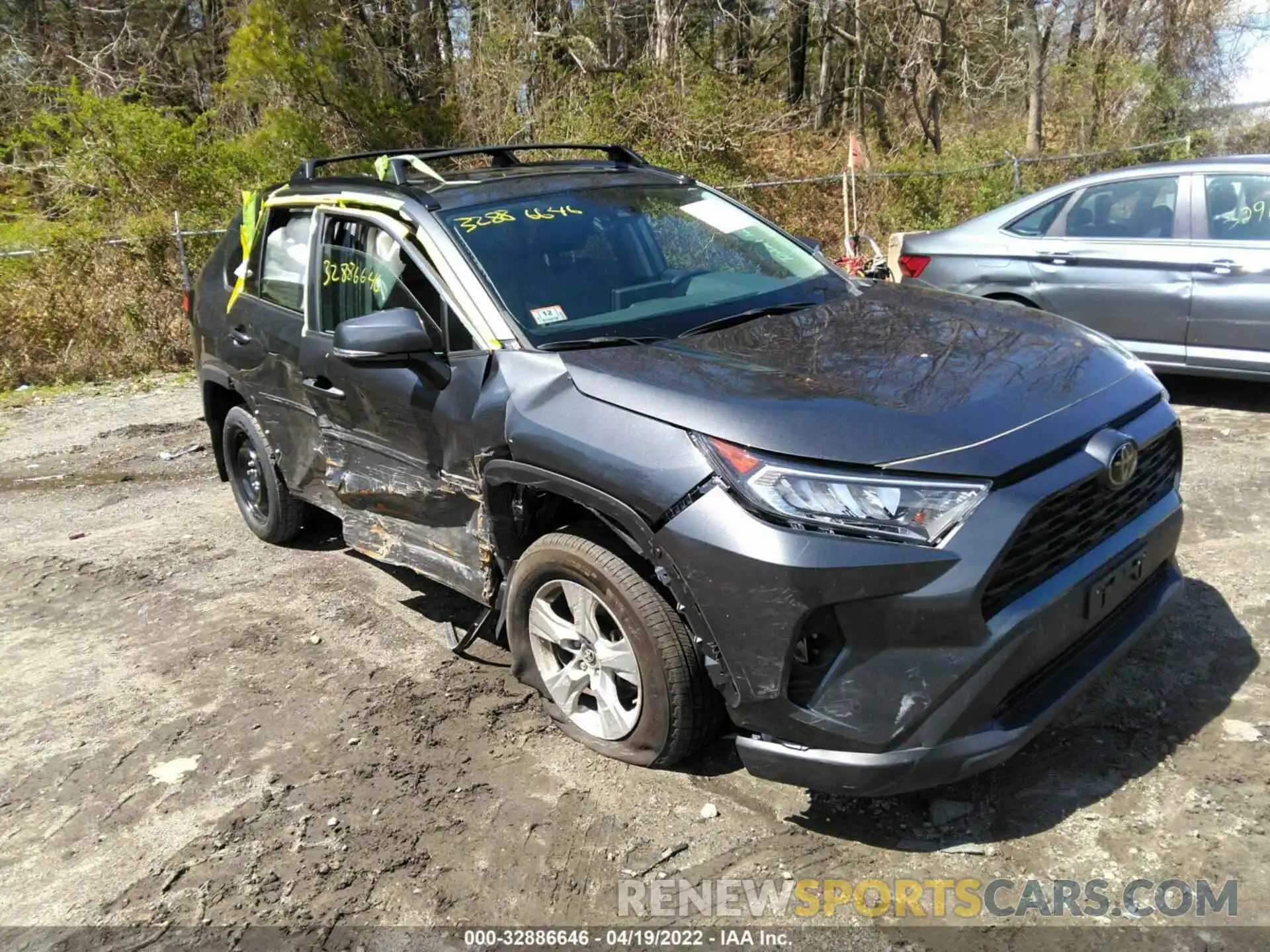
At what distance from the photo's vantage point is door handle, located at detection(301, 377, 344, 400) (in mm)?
4172

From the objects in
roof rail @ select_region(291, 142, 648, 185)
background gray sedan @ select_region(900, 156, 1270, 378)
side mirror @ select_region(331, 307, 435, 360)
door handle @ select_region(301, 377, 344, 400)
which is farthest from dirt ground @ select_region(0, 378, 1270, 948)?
roof rail @ select_region(291, 142, 648, 185)

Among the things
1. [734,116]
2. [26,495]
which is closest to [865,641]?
[26,495]

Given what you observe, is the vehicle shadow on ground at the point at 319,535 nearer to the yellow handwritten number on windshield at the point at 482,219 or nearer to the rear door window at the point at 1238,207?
the yellow handwritten number on windshield at the point at 482,219

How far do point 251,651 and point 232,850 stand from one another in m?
1.43

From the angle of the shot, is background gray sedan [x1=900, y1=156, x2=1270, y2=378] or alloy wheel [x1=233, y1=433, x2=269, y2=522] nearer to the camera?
alloy wheel [x1=233, y1=433, x2=269, y2=522]

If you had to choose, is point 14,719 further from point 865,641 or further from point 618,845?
point 865,641

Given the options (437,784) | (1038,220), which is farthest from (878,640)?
(1038,220)

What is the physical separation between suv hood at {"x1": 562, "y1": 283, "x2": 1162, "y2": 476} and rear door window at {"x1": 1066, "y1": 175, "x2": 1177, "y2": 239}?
11.4 feet

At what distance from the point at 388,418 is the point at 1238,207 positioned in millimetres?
5448

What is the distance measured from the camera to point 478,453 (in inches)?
134

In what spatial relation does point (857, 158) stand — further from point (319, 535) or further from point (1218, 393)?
point (319, 535)

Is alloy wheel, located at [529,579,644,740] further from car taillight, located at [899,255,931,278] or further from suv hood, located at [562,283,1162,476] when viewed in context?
car taillight, located at [899,255,931,278]

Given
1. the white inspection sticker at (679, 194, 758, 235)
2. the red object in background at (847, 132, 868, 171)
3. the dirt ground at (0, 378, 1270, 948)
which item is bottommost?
the dirt ground at (0, 378, 1270, 948)

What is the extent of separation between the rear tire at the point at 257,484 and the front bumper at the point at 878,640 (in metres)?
3.14
